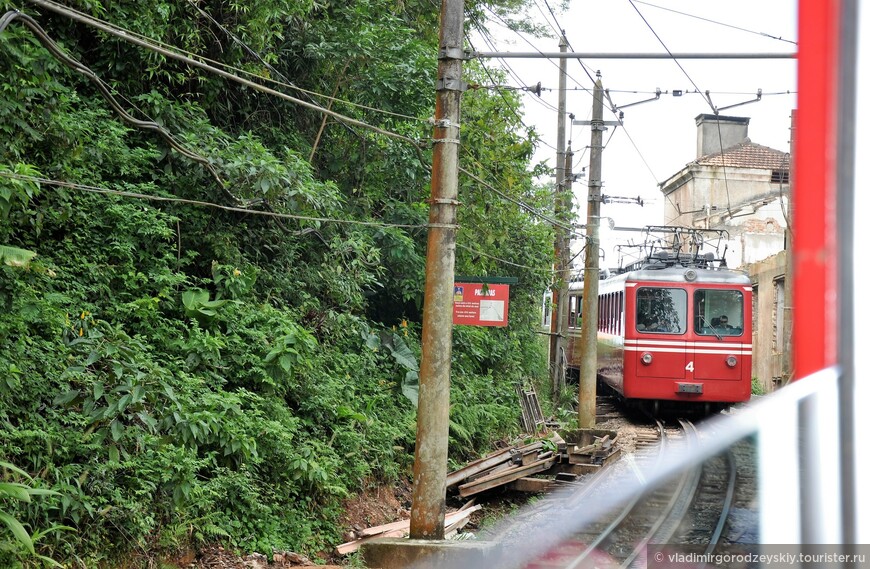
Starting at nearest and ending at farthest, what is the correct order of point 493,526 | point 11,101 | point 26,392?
point 26,392 < point 11,101 < point 493,526

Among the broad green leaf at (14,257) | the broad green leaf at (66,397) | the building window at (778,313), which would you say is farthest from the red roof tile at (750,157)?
the broad green leaf at (14,257)

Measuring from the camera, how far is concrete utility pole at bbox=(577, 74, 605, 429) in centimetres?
1608

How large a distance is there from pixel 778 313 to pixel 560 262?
7.27 m

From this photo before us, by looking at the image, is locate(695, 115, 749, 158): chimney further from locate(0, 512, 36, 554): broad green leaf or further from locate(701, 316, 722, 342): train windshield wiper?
locate(0, 512, 36, 554): broad green leaf

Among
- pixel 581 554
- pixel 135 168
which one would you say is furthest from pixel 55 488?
pixel 581 554

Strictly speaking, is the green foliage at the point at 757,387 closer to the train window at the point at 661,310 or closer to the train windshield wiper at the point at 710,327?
the train windshield wiper at the point at 710,327

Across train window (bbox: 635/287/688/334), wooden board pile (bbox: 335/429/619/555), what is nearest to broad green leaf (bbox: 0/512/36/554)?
wooden board pile (bbox: 335/429/619/555)

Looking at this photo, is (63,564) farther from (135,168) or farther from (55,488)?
(135,168)

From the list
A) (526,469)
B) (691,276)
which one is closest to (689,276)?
(691,276)

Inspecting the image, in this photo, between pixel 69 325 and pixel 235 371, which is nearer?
pixel 69 325

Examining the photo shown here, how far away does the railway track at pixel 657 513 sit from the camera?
178cm

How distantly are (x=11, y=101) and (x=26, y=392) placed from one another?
95.1 inches

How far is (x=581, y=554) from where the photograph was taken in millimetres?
8500

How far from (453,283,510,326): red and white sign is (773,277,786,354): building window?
14336 millimetres
